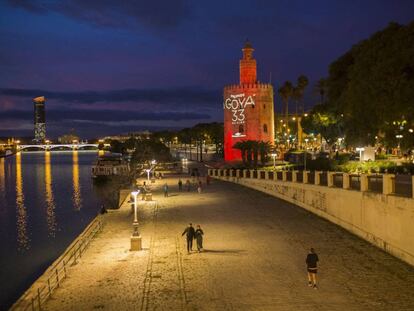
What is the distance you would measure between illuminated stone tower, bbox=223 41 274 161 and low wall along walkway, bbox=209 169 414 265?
129ft

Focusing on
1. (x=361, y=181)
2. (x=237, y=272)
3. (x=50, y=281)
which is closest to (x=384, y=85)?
(x=361, y=181)

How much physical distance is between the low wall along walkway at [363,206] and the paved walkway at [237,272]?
55 centimetres

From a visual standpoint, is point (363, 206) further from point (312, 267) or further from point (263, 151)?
point (263, 151)

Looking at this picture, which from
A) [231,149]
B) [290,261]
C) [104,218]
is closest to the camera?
[290,261]

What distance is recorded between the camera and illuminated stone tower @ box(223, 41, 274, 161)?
77.9 metres

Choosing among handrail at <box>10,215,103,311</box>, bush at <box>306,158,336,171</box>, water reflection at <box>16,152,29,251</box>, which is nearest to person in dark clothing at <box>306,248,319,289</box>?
handrail at <box>10,215,103,311</box>

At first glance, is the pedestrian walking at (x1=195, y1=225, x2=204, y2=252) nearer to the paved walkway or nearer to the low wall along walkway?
the paved walkway

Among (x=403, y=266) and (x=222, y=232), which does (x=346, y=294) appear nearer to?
(x=403, y=266)

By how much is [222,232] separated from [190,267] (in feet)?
23.8

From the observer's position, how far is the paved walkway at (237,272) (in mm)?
14836

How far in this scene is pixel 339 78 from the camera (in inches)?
1545

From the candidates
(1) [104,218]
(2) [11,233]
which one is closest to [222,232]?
(1) [104,218]

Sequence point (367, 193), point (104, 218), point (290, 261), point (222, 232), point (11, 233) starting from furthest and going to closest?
point (11, 233) < point (104, 218) < point (222, 232) < point (367, 193) < point (290, 261)

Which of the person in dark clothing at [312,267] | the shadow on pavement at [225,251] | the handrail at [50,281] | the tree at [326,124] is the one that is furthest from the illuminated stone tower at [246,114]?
the person in dark clothing at [312,267]
